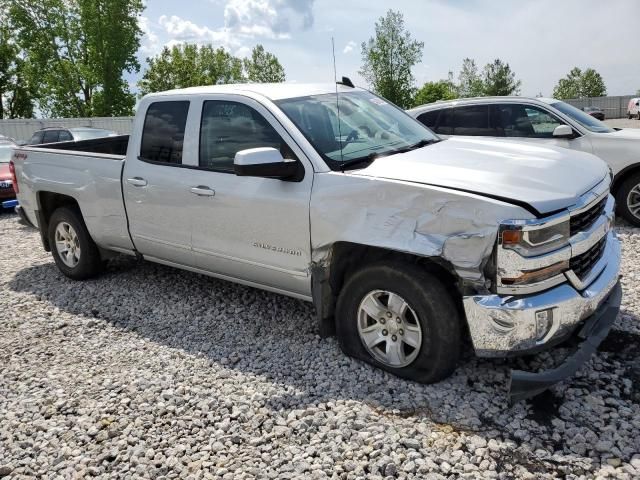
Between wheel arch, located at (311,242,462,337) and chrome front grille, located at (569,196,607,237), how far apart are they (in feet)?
2.46

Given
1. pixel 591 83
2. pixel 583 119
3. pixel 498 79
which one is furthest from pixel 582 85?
pixel 583 119

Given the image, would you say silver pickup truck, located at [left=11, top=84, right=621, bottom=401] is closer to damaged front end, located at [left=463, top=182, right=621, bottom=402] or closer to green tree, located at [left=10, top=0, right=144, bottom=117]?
damaged front end, located at [left=463, top=182, right=621, bottom=402]

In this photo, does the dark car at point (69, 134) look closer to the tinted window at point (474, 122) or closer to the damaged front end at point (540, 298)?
the tinted window at point (474, 122)

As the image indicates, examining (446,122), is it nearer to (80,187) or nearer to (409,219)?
(80,187)

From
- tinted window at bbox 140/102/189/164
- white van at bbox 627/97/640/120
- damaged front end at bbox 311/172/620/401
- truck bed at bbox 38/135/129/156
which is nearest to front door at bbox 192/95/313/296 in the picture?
tinted window at bbox 140/102/189/164

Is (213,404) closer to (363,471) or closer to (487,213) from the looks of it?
(363,471)

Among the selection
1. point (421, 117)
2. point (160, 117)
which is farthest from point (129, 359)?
point (421, 117)

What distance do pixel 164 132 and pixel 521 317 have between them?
326 cm

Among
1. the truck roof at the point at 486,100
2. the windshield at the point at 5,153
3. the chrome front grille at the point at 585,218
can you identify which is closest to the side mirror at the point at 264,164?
the chrome front grille at the point at 585,218

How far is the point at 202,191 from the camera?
4.36 metres

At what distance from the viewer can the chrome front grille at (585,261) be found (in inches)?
129

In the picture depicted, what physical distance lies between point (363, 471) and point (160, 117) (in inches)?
133

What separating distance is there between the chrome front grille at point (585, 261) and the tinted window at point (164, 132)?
3044mm

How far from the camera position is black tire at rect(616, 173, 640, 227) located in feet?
23.5
